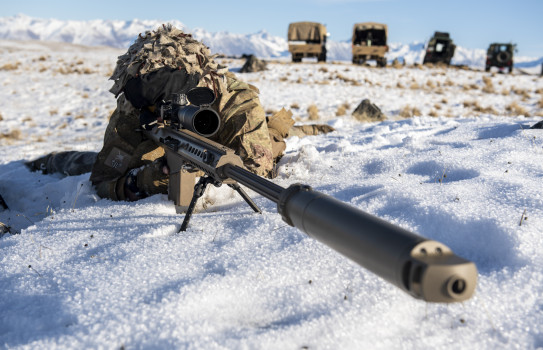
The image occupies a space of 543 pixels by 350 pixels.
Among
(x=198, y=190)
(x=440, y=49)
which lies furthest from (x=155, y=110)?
(x=440, y=49)

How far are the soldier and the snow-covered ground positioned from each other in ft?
0.94

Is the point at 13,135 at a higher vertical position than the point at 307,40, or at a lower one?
lower

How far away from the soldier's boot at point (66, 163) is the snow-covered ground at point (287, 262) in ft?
2.00

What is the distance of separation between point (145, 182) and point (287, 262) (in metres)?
2.04

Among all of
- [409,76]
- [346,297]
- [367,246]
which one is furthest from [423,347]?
[409,76]

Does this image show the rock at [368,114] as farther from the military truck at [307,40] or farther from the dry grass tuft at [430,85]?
the military truck at [307,40]

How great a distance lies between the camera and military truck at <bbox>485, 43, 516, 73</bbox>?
22.4 m

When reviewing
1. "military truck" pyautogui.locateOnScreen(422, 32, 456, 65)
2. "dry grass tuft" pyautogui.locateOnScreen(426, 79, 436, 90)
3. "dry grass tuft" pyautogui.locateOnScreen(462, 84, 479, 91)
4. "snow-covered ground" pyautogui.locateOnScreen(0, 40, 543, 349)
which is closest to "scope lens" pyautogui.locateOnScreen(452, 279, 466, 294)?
"snow-covered ground" pyautogui.locateOnScreen(0, 40, 543, 349)

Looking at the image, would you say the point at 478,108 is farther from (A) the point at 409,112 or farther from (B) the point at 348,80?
(B) the point at 348,80

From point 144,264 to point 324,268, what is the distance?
111 cm

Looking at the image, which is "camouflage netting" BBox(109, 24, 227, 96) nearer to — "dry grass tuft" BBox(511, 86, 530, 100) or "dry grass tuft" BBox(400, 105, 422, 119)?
"dry grass tuft" BBox(400, 105, 422, 119)

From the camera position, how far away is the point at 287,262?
2.44 meters

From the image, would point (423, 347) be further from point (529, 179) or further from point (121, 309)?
point (529, 179)

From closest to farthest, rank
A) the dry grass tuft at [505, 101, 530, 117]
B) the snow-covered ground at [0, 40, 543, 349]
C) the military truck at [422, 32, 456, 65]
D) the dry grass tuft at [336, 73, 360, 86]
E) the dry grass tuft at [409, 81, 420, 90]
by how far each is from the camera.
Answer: the snow-covered ground at [0, 40, 543, 349], the dry grass tuft at [505, 101, 530, 117], the dry grass tuft at [409, 81, 420, 90], the dry grass tuft at [336, 73, 360, 86], the military truck at [422, 32, 456, 65]
